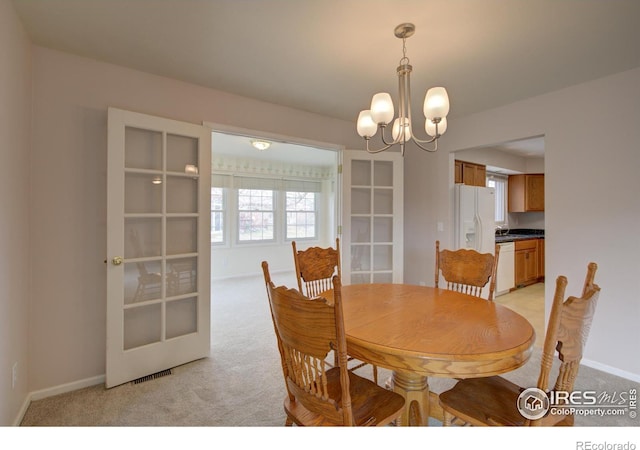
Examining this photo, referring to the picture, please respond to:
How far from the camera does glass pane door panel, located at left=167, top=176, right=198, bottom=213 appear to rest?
2510mm

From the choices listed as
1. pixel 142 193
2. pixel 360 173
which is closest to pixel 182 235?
pixel 142 193

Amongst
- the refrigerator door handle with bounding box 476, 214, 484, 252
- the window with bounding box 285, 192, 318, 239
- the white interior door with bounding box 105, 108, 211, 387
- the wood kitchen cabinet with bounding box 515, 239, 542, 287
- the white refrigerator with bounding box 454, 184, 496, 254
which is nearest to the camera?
the white interior door with bounding box 105, 108, 211, 387

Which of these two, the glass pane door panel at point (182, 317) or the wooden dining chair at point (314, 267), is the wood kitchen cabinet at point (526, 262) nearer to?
the wooden dining chair at point (314, 267)

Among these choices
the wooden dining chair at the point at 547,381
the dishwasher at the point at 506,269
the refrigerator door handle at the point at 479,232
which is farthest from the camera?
the dishwasher at the point at 506,269

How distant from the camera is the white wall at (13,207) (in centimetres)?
157

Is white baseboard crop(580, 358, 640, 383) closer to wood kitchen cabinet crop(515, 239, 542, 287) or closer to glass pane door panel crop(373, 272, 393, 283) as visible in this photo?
glass pane door panel crop(373, 272, 393, 283)

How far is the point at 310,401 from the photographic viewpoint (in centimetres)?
117

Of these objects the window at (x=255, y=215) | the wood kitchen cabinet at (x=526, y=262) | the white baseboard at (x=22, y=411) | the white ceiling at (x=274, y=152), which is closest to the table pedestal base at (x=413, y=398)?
the white baseboard at (x=22, y=411)

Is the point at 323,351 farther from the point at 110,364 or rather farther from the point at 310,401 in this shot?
the point at 110,364

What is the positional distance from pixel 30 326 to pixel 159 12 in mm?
2177

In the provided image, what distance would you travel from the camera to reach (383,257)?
11.8 feet

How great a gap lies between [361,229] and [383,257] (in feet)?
1.40

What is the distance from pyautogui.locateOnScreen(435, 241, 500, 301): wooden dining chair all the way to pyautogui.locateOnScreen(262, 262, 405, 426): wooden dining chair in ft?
3.74

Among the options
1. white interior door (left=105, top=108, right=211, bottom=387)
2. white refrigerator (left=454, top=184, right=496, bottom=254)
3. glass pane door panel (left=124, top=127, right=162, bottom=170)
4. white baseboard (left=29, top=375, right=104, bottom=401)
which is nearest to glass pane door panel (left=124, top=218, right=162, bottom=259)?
white interior door (left=105, top=108, right=211, bottom=387)
